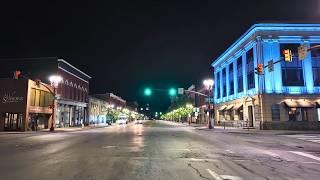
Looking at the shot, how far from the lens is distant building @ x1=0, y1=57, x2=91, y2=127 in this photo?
5809 centimetres

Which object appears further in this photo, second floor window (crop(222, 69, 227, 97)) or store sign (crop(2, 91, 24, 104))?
second floor window (crop(222, 69, 227, 97))

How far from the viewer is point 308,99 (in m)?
43.8

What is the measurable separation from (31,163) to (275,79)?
38.2 metres

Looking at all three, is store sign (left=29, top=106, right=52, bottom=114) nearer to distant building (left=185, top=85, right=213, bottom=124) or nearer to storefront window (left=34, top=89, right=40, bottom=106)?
storefront window (left=34, top=89, right=40, bottom=106)

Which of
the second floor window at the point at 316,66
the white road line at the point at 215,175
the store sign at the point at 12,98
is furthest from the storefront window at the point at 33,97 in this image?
the white road line at the point at 215,175

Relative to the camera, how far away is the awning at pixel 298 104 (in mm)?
42250

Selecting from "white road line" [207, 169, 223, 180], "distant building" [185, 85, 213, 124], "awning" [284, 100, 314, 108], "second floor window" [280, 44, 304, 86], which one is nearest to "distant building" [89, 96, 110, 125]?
"distant building" [185, 85, 213, 124]

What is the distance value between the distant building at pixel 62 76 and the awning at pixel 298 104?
113ft

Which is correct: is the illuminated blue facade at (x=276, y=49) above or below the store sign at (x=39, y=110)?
above

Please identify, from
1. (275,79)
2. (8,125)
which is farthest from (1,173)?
(275,79)

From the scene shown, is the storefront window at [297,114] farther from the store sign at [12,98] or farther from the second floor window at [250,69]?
the store sign at [12,98]

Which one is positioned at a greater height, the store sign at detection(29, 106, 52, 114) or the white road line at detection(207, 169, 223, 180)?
the store sign at detection(29, 106, 52, 114)

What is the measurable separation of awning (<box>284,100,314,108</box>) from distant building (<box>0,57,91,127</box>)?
34.6 metres

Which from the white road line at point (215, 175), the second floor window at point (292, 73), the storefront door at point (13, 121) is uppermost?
the second floor window at point (292, 73)
